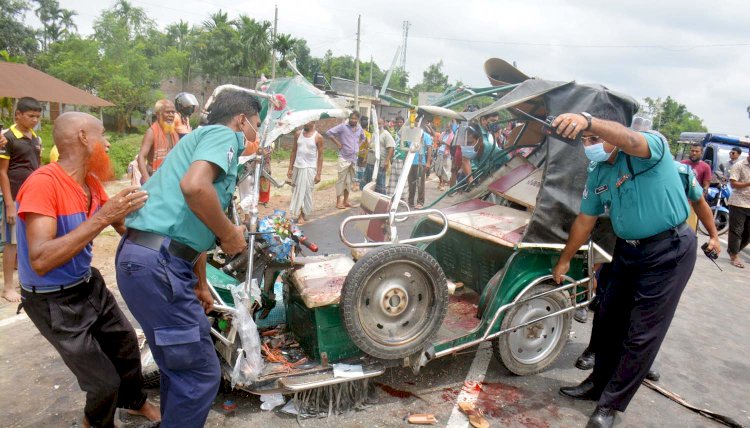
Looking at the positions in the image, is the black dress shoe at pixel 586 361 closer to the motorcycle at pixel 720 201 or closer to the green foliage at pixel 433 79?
the motorcycle at pixel 720 201

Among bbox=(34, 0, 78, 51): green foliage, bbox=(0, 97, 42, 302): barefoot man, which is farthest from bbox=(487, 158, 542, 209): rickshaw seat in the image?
bbox=(34, 0, 78, 51): green foliage

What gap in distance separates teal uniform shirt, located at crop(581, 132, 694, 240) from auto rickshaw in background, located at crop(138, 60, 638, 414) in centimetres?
43

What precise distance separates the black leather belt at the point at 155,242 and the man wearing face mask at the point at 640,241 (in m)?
2.52

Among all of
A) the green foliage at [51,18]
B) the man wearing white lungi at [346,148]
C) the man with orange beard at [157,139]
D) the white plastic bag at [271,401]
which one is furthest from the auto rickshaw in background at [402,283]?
the green foliage at [51,18]

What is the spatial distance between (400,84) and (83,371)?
61.0 meters

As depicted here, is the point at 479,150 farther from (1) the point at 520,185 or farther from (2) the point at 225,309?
(2) the point at 225,309

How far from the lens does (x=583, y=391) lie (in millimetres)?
3789

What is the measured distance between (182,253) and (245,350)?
32.8 inches

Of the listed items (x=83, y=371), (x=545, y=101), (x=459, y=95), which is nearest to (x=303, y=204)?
(x=459, y=95)

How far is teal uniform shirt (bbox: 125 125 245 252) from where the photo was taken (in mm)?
2428

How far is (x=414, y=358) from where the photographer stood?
339 cm

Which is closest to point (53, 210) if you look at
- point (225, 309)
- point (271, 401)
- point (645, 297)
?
point (225, 309)

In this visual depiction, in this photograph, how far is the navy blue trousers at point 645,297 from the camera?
3.25 meters

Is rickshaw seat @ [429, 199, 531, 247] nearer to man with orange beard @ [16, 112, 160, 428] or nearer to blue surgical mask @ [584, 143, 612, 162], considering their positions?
blue surgical mask @ [584, 143, 612, 162]
